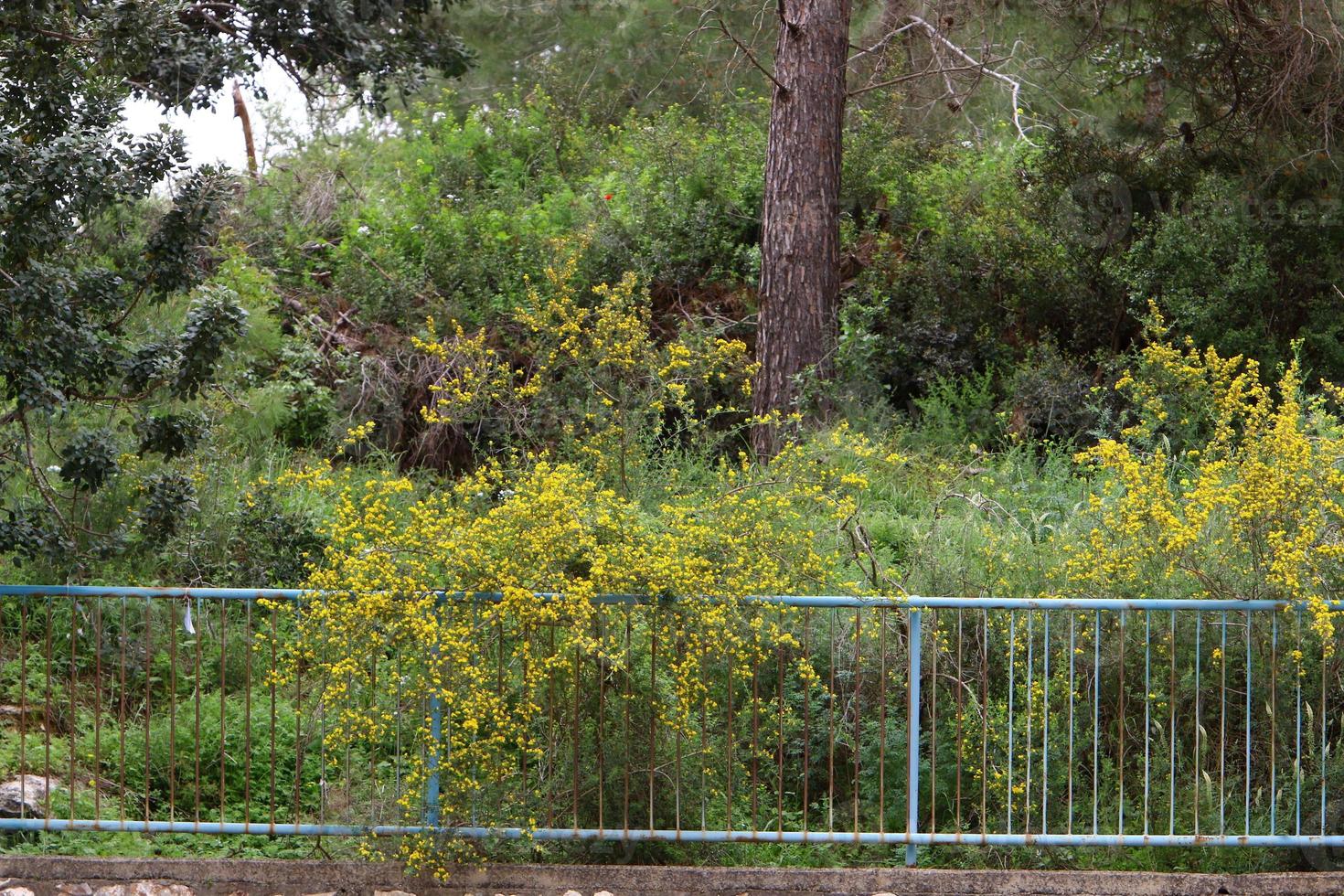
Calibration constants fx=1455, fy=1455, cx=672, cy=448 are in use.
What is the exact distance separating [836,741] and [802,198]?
5949 mm

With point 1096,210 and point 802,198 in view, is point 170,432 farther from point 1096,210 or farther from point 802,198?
point 1096,210

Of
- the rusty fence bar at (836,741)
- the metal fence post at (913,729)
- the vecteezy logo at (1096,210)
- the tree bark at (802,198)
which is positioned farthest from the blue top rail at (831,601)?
the vecteezy logo at (1096,210)

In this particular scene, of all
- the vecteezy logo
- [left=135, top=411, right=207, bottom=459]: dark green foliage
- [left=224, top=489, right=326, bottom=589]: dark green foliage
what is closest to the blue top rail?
[left=135, top=411, right=207, bottom=459]: dark green foliage

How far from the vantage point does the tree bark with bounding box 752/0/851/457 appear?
39.0 ft

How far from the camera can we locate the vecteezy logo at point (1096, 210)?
13.1m

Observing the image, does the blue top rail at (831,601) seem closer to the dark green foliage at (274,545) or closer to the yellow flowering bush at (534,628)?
the yellow flowering bush at (534,628)

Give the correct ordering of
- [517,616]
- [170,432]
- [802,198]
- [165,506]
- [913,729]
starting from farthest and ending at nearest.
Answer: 1. [802,198]
2. [165,506]
3. [170,432]
4. [913,729]
5. [517,616]

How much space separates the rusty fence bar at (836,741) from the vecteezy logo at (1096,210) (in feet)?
22.6

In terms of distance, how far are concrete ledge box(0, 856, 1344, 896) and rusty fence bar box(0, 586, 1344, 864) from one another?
0.52 ft

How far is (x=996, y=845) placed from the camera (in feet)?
21.7

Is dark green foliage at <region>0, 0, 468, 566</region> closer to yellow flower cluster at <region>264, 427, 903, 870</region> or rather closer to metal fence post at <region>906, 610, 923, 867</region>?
yellow flower cluster at <region>264, 427, 903, 870</region>

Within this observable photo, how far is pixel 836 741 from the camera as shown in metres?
7.12

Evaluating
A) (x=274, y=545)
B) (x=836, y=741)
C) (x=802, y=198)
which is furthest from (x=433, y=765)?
(x=802, y=198)

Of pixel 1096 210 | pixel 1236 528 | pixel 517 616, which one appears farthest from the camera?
pixel 1096 210
